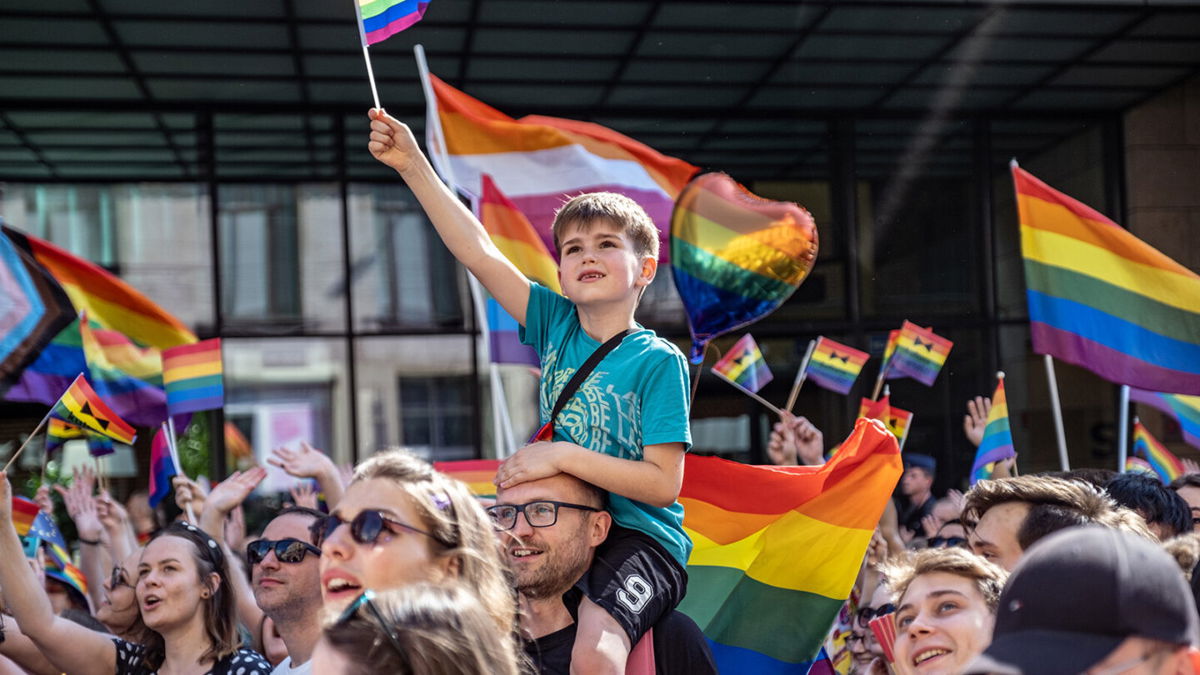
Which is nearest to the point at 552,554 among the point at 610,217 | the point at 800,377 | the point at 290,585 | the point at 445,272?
the point at 610,217

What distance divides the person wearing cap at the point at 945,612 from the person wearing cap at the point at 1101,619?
4.07 feet

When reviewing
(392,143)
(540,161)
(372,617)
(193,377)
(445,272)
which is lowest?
(372,617)

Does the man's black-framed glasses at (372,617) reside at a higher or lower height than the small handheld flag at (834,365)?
lower

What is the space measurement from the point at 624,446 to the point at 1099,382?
1134 centimetres

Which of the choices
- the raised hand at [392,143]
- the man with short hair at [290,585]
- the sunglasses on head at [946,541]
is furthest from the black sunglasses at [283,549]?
the sunglasses on head at [946,541]

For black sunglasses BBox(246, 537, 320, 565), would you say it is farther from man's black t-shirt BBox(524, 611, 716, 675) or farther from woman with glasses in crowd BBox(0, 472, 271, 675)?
man's black t-shirt BBox(524, 611, 716, 675)

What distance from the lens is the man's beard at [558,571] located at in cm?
302

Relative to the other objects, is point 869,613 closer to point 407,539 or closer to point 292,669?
point 292,669

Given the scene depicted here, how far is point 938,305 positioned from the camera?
1348 cm

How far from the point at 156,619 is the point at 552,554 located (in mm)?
1726

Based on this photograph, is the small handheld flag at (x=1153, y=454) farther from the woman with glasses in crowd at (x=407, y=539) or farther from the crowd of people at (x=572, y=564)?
the woman with glasses in crowd at (x=407, y=539)

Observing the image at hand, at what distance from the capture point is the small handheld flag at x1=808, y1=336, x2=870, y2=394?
26.1 ft

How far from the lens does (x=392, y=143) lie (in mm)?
3275

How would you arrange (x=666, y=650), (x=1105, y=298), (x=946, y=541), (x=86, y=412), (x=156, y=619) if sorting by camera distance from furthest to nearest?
(x=1105, y=298)
(x=86, y=412)
(x=946, y=541)
(x=156, y=619)
(x=666, y=650)
